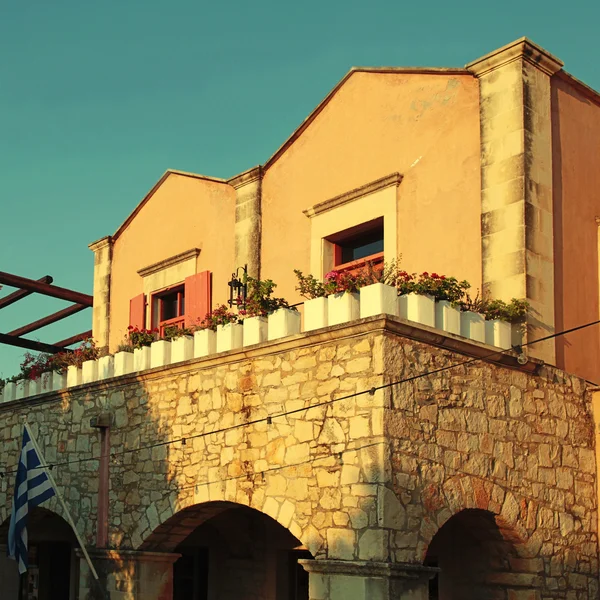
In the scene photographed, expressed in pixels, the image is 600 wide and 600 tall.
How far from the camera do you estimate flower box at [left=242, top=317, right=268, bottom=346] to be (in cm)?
1096

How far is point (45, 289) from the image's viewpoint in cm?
1858

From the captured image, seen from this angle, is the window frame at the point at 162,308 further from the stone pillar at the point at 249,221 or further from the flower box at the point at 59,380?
the flower box at the point at 59,380

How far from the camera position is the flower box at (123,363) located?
12742mm

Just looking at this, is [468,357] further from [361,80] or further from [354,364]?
[361,80]

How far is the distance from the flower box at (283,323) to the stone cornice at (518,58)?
362cm

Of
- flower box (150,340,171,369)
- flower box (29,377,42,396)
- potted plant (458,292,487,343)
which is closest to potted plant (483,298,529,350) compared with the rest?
potted plant (458,292,487,343)

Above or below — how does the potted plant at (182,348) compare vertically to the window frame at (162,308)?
below

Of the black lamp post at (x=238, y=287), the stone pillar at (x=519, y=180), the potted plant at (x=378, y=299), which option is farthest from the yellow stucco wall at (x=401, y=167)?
the potted plant at (x=378, y=299)

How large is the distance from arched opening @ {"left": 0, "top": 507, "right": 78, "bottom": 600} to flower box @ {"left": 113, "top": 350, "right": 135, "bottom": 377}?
386 cm

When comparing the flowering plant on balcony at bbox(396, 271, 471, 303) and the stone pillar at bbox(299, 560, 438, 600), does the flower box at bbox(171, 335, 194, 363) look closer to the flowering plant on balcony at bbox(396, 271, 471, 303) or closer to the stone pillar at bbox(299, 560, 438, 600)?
the flowering plant on balcony at bbox(396, 271, 471, 303)

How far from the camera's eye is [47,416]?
538 inches

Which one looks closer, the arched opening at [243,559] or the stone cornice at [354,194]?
the stone cornice at [354,194]

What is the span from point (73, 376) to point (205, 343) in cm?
305

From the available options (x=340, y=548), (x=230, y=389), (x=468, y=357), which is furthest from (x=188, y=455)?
(x=468, y=357)
